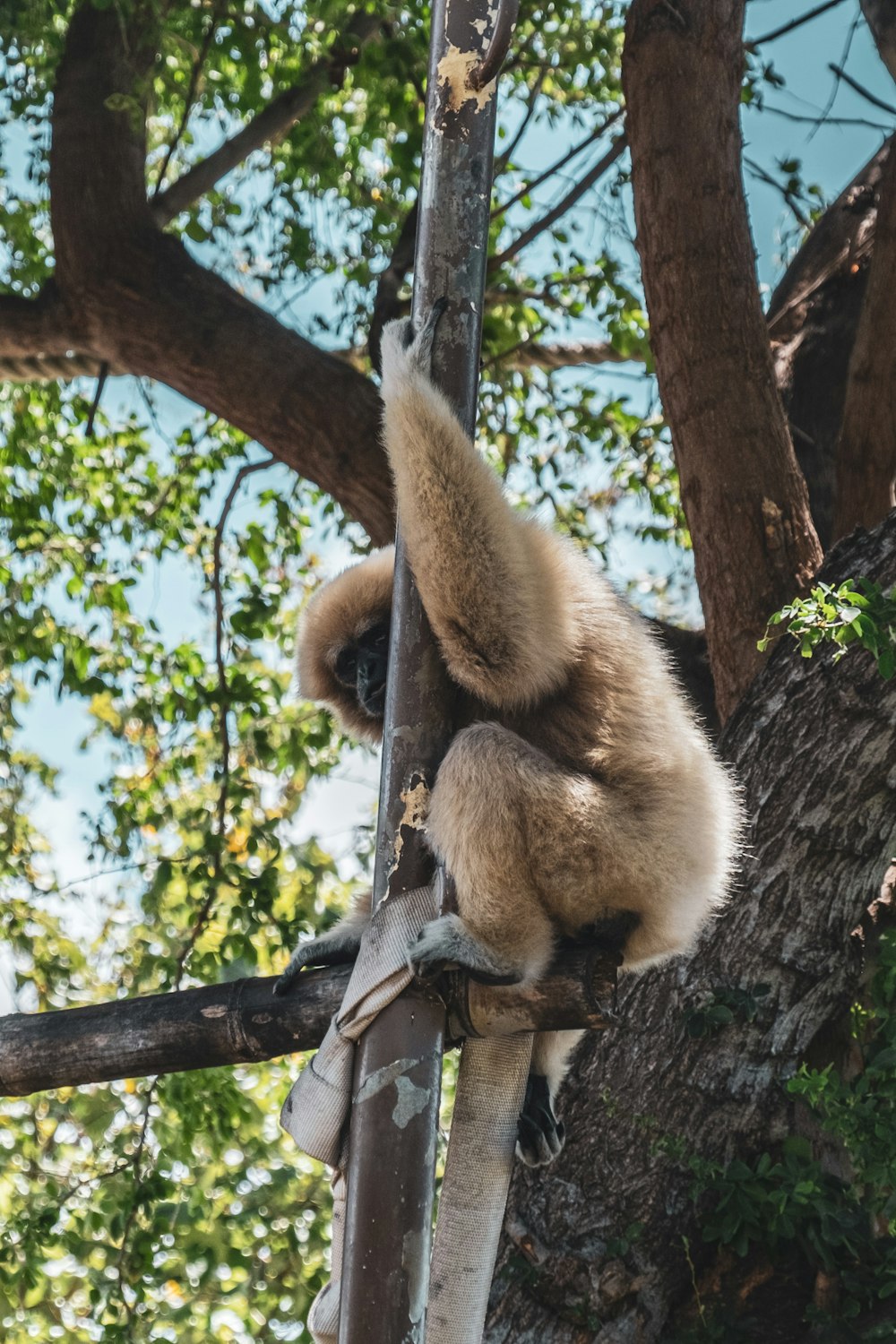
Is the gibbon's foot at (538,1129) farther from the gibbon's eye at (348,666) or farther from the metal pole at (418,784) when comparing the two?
the gibbon's eye at (348,666)

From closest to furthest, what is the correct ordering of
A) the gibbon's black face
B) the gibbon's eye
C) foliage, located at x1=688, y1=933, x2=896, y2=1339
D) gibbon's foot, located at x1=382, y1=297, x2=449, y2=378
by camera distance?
1. gibbon's foot, located at x1=382, y1=297, x2=449, y2=378
2. foliage, located at x1=688, y1=933, x2=896, y2=1339
3. the gibbon's black face
4. the gibbon's eye

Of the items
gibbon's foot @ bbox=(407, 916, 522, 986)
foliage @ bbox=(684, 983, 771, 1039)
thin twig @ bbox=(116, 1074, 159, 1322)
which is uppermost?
gibbon's foot @ bbox=(407, 916, 522, 986)

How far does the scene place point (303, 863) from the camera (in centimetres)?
614

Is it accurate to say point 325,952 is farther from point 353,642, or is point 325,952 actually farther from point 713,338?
point 713,338

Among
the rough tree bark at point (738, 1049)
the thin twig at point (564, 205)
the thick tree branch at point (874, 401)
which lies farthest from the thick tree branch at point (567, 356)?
the rough tree bark at point (738, 1049)

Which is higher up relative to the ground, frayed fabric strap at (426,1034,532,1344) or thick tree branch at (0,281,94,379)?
thick tree branch at (0,281,94,379)

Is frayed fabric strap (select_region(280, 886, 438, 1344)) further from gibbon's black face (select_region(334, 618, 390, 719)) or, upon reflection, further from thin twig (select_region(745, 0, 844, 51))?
thin twig (select_region(745, 0, 844, 51))

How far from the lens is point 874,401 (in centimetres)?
479

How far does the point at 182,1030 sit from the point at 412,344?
1509mm

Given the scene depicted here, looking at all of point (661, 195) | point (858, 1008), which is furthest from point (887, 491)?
point (858, 1008)

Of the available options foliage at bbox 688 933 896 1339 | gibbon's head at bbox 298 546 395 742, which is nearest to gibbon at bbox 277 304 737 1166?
foliage at bbox 688 933 896 1339

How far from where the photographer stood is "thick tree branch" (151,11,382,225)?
5848 mm

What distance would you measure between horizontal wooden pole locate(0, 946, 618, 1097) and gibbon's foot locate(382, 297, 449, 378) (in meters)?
1.15

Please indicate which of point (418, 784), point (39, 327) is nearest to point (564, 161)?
point (39, 327)
